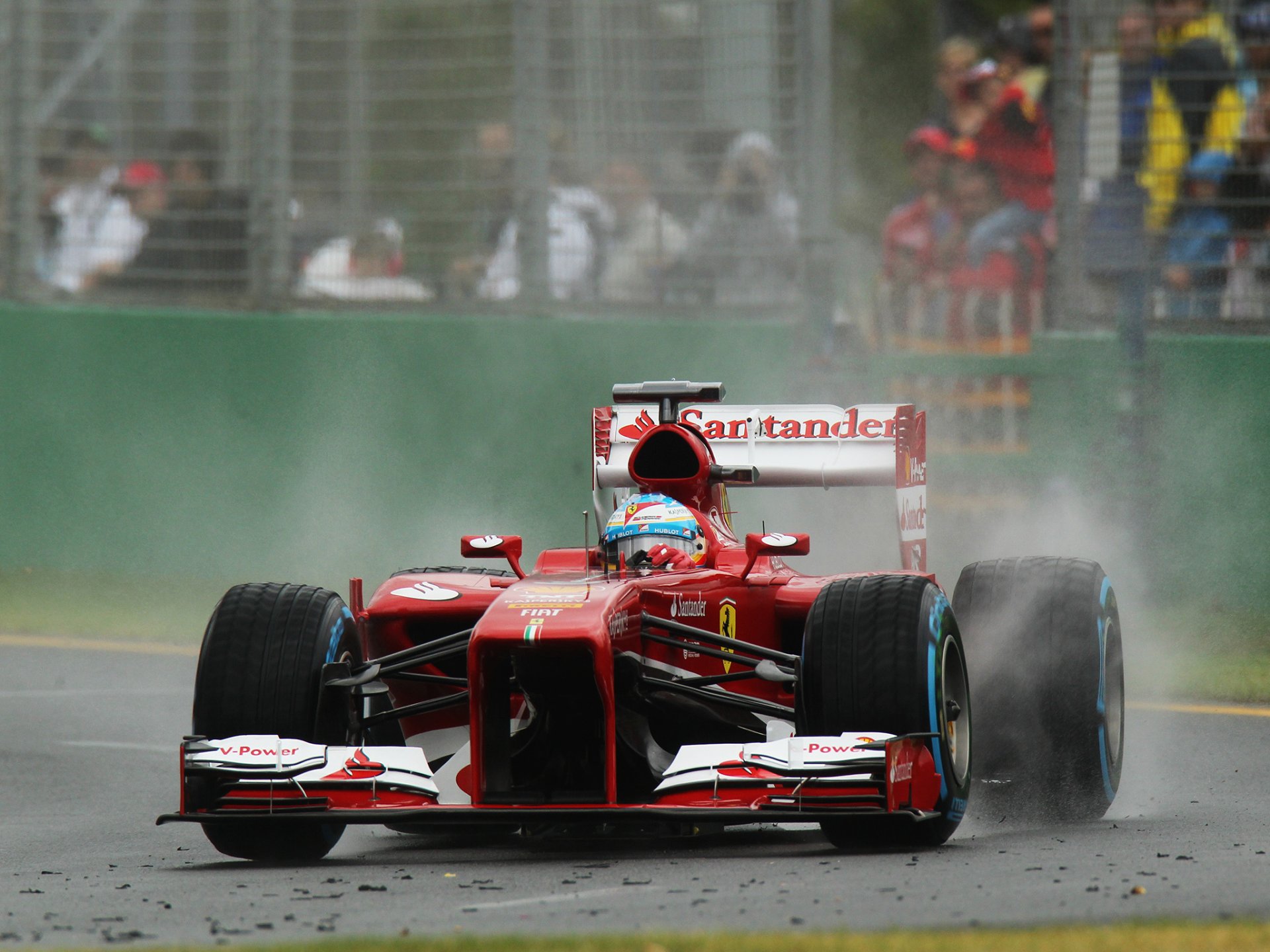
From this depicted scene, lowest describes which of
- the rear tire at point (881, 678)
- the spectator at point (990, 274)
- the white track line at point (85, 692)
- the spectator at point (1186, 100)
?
the white track line at point (85, 692)

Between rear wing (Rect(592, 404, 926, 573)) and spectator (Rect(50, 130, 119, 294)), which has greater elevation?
spectator (Rect(50, 130, 119, 294))

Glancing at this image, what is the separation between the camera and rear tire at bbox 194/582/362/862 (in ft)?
22.1

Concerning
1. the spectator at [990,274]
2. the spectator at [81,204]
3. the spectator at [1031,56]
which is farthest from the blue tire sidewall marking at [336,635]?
the spectator at [1031,56]

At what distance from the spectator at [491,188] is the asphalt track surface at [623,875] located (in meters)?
4.91

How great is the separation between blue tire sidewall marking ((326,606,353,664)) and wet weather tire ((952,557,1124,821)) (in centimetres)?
228

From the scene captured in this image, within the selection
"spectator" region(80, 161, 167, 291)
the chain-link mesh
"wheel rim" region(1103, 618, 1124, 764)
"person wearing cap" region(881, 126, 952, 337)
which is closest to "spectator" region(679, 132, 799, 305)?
the chain-link mesh

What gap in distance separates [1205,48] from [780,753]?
22.6 ft

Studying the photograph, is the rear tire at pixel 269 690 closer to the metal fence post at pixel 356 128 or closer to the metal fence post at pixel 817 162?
the metal fence post at pixel 817 162

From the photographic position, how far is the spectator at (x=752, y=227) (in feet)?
41.1

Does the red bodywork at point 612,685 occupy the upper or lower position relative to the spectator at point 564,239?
lower

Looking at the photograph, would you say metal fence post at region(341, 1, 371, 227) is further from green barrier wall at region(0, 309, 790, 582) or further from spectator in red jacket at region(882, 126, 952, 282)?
spectator in red jacket at region(882, 126, 952, 282)

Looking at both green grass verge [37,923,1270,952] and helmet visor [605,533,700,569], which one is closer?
green grass verge [37,923,1270,952]

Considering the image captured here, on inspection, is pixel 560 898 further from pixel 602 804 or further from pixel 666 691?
pixel 666 691

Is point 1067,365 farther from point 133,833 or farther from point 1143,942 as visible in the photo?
point 1143,942
